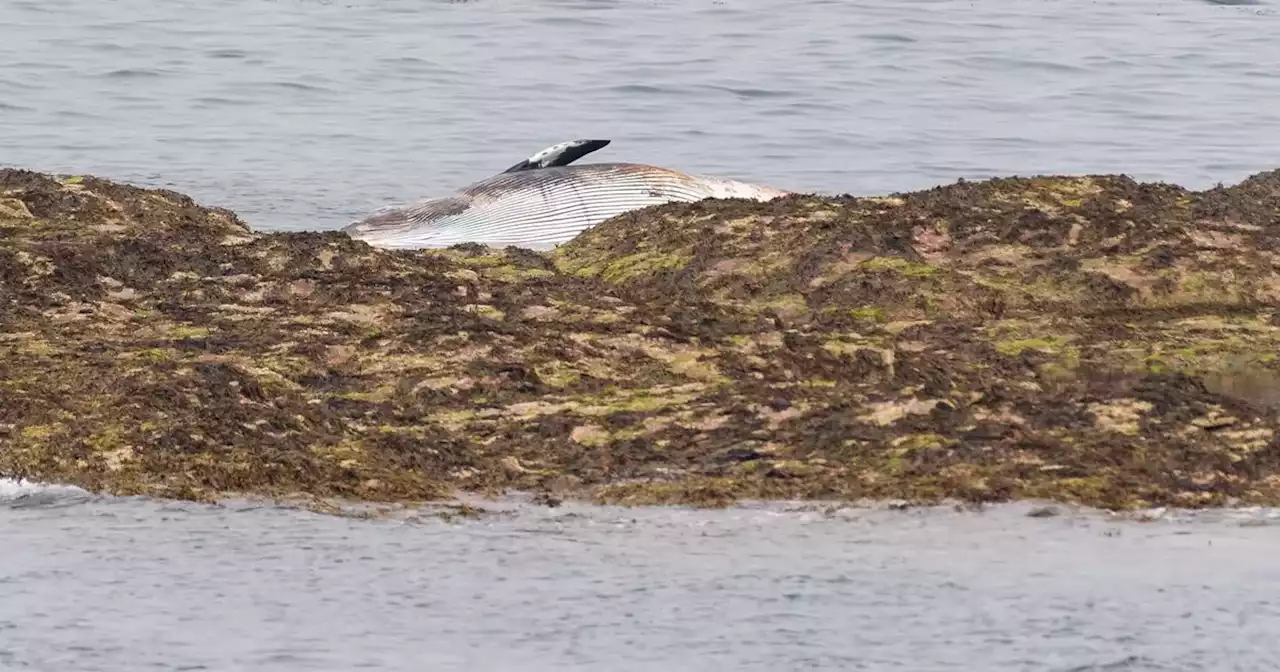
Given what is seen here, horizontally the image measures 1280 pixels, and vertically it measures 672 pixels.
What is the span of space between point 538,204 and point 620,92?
9304 millimetres

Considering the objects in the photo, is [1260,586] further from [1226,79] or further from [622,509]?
[1226,79]

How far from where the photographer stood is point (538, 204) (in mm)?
11570

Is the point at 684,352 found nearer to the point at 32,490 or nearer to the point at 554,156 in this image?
the point at 32,490

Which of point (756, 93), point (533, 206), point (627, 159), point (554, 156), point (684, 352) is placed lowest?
point (756, 93)

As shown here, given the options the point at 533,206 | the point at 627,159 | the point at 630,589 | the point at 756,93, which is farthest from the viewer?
the point at 756,93

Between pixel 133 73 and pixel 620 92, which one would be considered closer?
pixel 620 92

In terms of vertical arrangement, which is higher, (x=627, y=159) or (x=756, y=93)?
(x=627, y=159)

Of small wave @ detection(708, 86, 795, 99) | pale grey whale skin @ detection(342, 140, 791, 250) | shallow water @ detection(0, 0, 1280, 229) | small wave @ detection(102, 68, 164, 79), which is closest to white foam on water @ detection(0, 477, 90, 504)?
pale grey whale skin @ detection(342, 140, 791, 250)

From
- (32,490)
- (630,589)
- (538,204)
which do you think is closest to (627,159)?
(538,204)

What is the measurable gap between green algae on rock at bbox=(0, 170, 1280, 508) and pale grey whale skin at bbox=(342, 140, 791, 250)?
5.15 ft

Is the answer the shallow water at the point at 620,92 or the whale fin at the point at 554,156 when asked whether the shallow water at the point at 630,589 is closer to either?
the whale fin at the point at 554,156

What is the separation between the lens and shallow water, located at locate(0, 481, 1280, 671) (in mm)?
5121

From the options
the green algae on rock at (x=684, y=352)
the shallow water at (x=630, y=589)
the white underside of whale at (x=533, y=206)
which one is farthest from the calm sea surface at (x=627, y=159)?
the white underside of whale at (x=533, y=206)

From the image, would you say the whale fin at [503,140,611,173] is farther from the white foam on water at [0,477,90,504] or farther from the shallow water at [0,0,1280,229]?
the white foam on water at [0,477,90,504]
